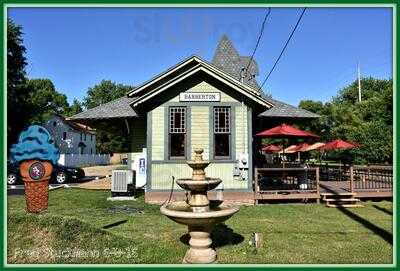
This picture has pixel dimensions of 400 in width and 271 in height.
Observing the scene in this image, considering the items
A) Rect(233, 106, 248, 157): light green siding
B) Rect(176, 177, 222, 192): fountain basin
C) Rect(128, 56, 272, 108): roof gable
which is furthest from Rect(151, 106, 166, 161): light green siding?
Rect(176, 177, 222, 192): fountain basin

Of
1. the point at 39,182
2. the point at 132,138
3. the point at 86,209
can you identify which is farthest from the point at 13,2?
the point at 132,138

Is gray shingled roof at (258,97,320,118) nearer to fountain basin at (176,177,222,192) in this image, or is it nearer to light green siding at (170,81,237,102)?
light green siding at (170,81,237,102)

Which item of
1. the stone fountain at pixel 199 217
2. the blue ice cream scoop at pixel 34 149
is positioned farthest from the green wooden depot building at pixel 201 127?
the stone fountain at pixel 199 217

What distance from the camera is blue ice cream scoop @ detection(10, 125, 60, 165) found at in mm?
10102

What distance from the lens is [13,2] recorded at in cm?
668

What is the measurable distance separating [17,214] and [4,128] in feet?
13.2

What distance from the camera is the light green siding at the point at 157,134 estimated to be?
15148mm

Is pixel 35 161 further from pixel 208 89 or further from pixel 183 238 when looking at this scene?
pixel 208 89

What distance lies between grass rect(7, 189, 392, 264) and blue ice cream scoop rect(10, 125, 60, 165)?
150 centimetres

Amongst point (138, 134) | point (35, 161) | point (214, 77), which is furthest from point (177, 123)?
point (35, 161)

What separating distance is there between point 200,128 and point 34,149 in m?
6.61

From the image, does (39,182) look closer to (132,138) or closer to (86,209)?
(86,209)

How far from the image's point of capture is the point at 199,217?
738 cm

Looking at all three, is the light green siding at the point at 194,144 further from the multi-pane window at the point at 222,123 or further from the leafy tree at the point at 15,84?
the leafy tree at the point at 15,84
